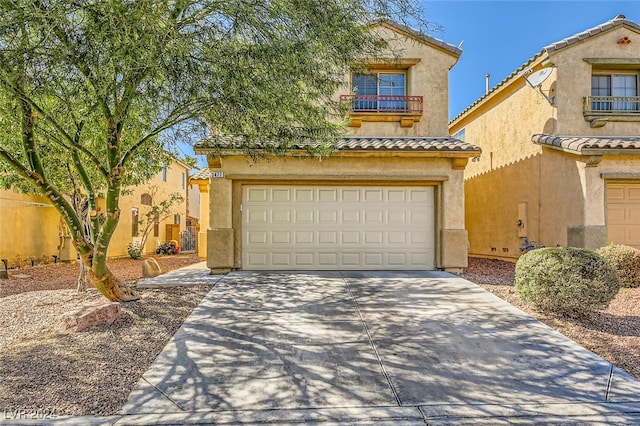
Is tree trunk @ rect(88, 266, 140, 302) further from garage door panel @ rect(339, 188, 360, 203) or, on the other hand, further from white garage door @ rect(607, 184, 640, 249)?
white garage door @ rect(607, 184, 640, 249)

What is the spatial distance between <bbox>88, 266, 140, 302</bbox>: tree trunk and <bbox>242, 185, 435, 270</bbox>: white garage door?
3.47m

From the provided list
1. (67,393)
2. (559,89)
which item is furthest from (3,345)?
(559,89)

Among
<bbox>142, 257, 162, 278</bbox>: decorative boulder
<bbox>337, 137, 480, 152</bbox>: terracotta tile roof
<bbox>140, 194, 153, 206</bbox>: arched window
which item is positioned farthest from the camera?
<bbox>140, 194, 153, 206</bbox>: arched window

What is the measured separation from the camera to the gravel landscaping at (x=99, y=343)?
3.87m

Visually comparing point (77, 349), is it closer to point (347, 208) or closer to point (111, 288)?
point (111, 288)

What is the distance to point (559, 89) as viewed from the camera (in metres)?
11.7

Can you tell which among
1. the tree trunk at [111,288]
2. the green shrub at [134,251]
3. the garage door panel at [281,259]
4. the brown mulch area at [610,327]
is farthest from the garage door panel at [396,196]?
the green shrub at [134,251]

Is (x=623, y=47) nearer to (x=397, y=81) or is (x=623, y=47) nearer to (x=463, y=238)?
(x=397, y=81)

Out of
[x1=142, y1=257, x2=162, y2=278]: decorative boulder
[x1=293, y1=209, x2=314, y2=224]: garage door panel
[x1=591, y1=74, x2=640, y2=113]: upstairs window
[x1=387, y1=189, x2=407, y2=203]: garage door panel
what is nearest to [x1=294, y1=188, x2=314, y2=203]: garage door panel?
[x1=293, y1=209, x2=314, y2=224]: garage door panel

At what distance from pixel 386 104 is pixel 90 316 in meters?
9.31

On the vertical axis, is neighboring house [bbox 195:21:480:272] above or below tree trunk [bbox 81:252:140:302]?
above

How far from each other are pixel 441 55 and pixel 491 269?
6.66 m

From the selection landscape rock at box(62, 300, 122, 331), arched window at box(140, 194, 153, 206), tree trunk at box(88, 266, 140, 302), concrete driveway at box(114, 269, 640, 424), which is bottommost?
concrete driveway at box(114, 269, 640, 424)

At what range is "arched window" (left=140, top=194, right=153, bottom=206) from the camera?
20062mm
